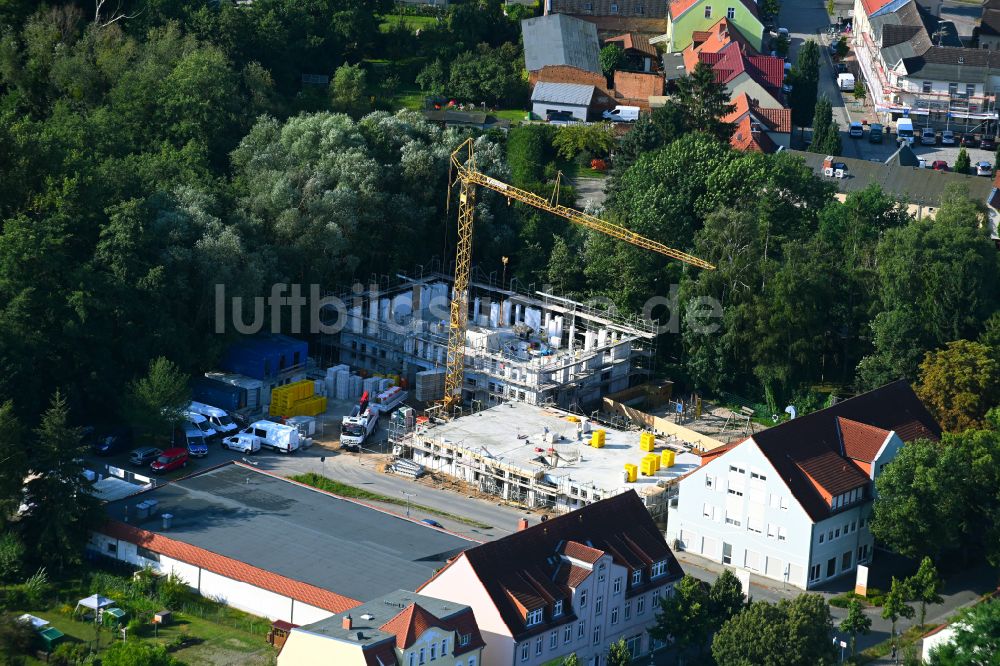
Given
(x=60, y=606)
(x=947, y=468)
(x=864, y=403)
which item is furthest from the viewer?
(x=864, y=403)

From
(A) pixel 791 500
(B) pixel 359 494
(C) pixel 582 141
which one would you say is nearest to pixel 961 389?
(A) pixel 791 500

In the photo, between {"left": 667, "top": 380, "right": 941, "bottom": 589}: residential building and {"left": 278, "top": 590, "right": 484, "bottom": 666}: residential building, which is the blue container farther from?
{"left": 278, "top": 590, "right": 484, "bottom": 666}: residential building

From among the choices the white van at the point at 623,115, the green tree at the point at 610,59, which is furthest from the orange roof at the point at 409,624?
the green tree at the point at 610,59

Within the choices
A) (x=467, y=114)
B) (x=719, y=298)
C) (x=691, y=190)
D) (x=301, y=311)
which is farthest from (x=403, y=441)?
(x=467, y=114)

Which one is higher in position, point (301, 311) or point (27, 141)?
point (27, 141)

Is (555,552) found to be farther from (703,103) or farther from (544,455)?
(703,103)

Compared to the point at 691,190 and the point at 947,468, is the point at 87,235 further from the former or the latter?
the point at 947,468
